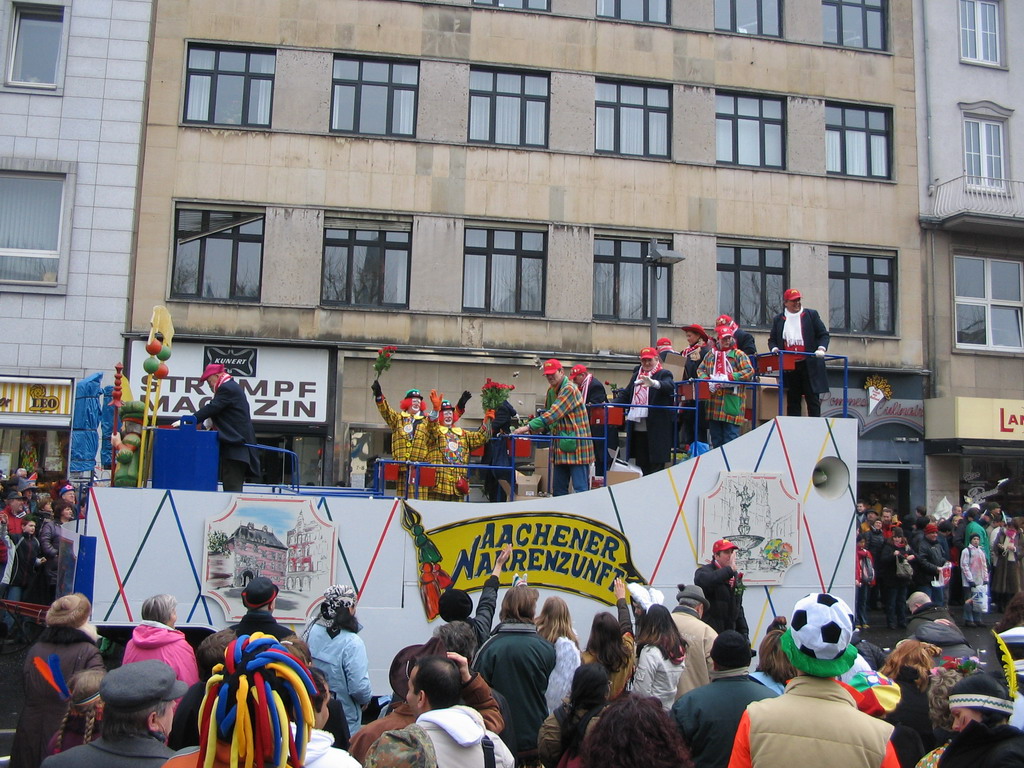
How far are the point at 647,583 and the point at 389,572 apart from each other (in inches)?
107

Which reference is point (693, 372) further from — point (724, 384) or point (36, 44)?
point (36, 44)

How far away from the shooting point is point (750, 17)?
2294 centimetres

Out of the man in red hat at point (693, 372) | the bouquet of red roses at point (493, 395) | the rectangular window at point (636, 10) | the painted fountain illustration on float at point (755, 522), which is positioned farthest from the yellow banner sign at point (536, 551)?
the rectangular window at point (636, 10)

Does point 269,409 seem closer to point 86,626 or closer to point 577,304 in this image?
point 577,304

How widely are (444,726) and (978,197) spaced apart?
2319 cm

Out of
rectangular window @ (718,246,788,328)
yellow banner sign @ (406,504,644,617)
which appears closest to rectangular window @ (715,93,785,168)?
rectangular window @ (718,246,788,328)

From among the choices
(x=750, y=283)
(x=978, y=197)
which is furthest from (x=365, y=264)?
(x=978, y=197)

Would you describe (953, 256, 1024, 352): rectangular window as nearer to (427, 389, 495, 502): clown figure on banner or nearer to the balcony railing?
the balcony railing

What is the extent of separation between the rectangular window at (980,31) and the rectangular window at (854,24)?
7.14 ft

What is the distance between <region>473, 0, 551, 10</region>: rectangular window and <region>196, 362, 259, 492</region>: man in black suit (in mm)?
14526

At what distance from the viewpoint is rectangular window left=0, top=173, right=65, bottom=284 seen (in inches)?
771

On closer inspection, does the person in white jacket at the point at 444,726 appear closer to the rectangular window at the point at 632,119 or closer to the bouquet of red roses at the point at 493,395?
the bouquet of red roses at the point at 493,395

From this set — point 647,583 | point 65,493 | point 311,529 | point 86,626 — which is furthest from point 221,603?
point 65,493

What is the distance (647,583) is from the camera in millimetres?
10297
